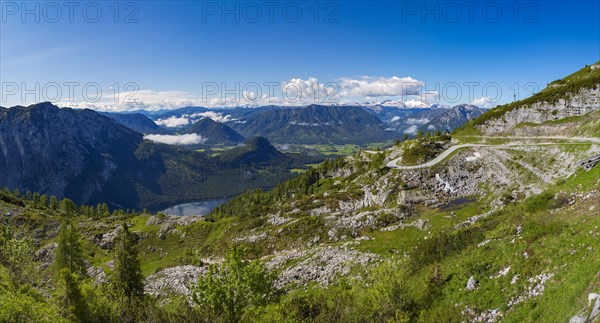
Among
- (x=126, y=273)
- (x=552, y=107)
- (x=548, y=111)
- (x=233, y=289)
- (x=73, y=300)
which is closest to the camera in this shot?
(x=73, y=300)

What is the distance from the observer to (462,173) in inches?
3649

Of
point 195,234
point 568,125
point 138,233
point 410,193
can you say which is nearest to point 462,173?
point 410,193

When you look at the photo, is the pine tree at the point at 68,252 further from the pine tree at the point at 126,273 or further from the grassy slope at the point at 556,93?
the grassy slope at the point at 556,93

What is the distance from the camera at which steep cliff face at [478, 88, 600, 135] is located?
92438 millimetres

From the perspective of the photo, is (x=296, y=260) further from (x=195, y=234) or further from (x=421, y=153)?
(x=195, y=234)

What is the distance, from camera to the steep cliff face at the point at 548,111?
92438 millimetres

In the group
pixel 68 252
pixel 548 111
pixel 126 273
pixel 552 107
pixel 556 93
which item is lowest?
pixel 68 252

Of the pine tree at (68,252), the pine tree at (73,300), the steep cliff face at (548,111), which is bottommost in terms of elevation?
the pine tree at (68,252)

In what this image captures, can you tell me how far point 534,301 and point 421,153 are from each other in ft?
307

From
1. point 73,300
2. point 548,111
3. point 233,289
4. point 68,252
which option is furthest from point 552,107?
point 68,252

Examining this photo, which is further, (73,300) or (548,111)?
(548,111)

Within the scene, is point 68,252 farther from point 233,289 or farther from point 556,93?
point 556,93

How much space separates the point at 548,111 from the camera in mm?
100125

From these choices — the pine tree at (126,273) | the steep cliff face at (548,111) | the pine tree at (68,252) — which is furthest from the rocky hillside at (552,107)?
the pine tree at (68,252)
